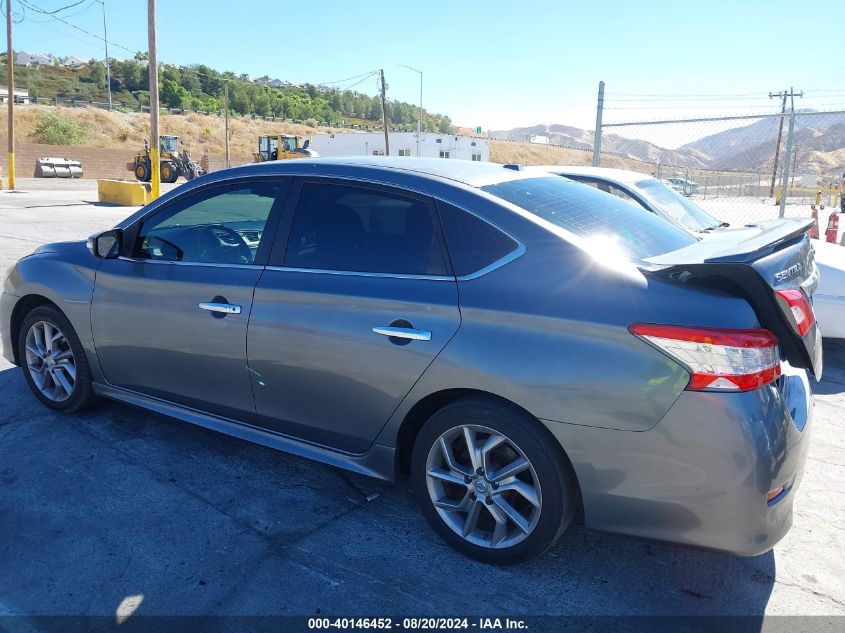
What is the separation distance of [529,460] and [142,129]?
7114 centimetres

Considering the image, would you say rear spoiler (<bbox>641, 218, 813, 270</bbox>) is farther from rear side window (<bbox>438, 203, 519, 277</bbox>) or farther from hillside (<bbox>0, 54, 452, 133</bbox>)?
hillside (<bbox>0, 54, 452, 133</bbox>)

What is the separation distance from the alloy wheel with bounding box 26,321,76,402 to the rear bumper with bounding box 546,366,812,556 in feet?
10.4

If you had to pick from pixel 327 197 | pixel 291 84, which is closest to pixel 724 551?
pixel 327 197

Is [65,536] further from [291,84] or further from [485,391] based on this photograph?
[291,84]

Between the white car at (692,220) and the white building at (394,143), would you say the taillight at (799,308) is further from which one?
the white building at (394,143)

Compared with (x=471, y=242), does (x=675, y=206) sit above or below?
above

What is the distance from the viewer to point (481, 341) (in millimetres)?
2732

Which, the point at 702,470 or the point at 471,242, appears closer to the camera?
the point at 702,470

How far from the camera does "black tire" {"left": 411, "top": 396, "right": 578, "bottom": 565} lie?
267cm

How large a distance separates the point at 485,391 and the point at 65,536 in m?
1.98

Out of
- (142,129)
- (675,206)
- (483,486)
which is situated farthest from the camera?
(142,129)

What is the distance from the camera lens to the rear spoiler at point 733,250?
2518 mm

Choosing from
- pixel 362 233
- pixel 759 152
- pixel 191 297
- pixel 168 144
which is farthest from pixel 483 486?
pixel 759 152

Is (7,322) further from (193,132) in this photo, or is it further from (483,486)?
(193,132)
